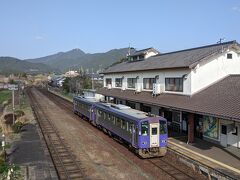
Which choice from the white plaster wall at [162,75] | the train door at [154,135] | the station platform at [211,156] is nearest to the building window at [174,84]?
the white plaster wall at [162,75]

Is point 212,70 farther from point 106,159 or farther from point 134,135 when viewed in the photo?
point 106,159

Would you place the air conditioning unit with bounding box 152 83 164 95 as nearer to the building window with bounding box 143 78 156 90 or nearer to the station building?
the station building

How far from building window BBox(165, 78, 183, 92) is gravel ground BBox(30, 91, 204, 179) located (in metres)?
6.80

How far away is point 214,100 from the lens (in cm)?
2219

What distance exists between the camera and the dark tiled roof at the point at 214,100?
19747 millimetres

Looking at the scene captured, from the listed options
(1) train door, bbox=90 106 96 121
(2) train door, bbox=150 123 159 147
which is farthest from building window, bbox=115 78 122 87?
(2) train door, bbox=150 123 159 147


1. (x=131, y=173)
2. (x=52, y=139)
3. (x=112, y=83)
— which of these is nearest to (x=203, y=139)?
(x=131, y=173)

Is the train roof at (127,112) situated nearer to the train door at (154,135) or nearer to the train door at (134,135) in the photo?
the train door at (134,135)

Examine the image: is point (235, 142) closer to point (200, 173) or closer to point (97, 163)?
point (200, 173)

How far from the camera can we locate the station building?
837 inches

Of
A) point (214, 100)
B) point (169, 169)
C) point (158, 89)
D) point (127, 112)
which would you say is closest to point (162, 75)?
point (158, 89)

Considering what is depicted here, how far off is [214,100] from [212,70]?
4.12 metres

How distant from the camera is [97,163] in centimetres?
1944

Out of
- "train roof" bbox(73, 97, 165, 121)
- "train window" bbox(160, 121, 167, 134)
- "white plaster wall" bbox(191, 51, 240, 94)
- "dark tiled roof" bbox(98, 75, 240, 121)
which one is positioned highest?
"white plaster wall" bbox(191, 51, 240, 94)
